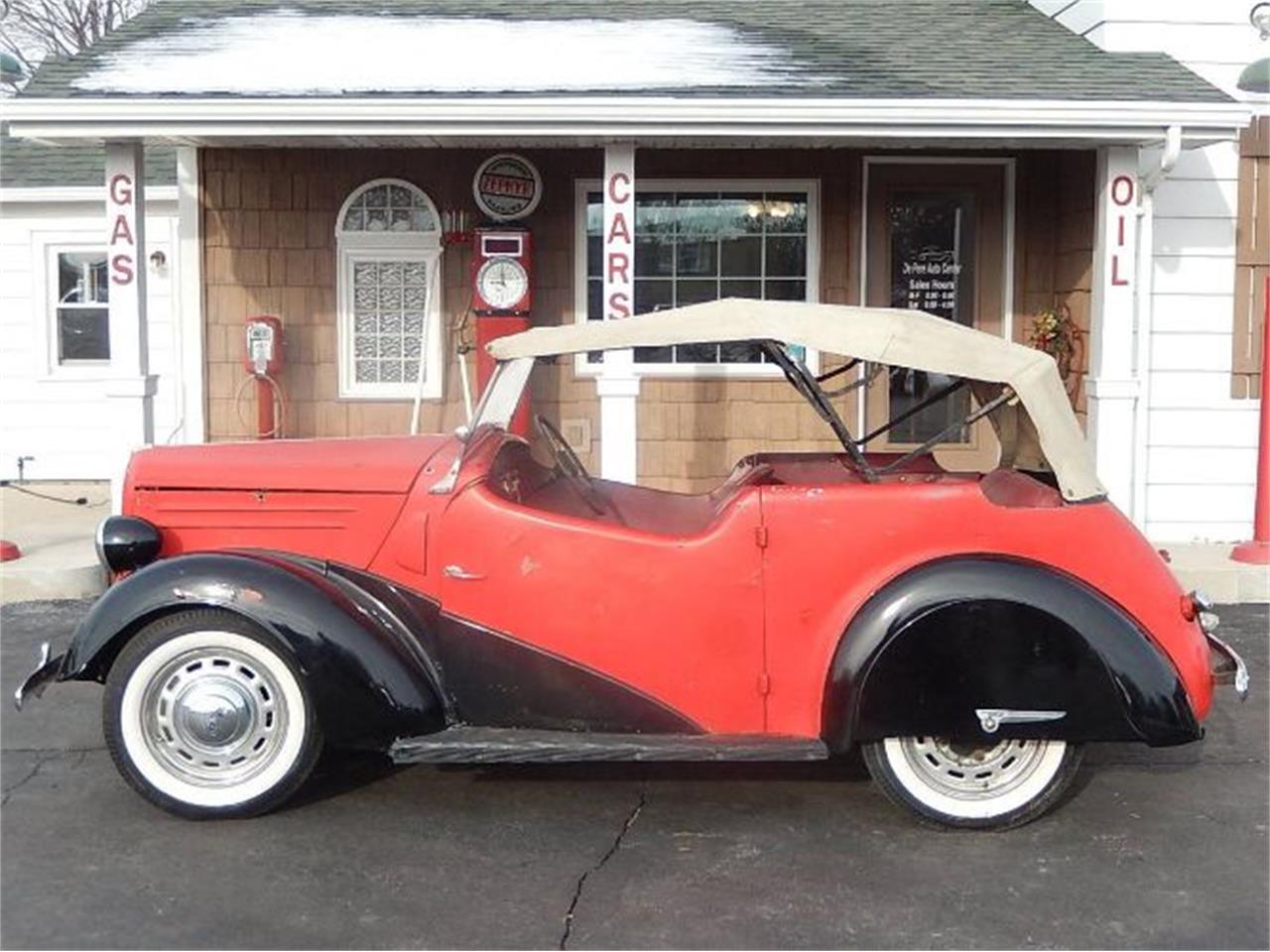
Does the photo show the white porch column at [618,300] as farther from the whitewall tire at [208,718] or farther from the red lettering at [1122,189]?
the whitewall tire at [208,718]

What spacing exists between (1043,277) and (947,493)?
6274mm

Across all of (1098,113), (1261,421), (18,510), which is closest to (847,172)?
(1098,113)

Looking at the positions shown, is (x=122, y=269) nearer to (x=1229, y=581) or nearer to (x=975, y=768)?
(x=975, y=768)

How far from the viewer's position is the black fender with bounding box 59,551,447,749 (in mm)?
4480

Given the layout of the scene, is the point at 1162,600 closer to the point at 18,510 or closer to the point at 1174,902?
the point at 1174,902

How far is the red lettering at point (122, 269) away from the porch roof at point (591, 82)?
763 mm

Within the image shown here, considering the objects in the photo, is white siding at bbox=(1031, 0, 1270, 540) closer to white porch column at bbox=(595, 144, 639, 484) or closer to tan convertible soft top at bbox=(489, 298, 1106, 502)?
white porch column at bbox=(595, 144, 639, 484)

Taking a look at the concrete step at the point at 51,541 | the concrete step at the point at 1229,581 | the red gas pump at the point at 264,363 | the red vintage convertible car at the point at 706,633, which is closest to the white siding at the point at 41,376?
the concrete step at the point at 51,541

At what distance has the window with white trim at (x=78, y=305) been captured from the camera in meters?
13.5

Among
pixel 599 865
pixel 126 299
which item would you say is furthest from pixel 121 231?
pixel 599 865

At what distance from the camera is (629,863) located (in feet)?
14.2

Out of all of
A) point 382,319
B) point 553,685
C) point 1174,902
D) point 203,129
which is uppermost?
point 203,129

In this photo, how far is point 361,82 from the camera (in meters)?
8.54

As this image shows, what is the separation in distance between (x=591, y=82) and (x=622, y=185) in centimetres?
63
